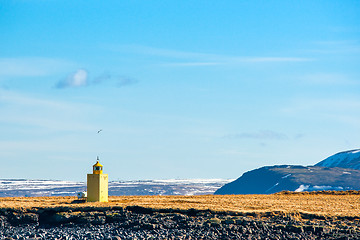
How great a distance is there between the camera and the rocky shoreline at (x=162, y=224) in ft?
157

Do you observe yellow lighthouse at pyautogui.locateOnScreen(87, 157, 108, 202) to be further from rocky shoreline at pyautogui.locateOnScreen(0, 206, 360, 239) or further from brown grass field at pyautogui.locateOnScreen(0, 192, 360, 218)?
rocky shoreline at pyautogui.locateOnScreen(0, 206, 360, 239)

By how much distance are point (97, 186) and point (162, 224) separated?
12236mm

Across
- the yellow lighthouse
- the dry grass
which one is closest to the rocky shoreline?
the dry grass

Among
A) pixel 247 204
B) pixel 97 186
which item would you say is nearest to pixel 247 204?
pixel 247 204

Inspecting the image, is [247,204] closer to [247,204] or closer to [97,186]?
[247,204]

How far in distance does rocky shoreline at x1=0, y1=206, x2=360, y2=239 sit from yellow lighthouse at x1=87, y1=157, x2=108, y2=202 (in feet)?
15.5

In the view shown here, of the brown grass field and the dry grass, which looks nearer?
the brown grass field

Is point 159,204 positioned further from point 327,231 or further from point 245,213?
point 327,231

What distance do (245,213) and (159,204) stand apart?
9129 mm

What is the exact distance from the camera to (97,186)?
60.0 meters

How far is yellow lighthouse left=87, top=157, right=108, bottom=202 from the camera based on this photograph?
5997 cm

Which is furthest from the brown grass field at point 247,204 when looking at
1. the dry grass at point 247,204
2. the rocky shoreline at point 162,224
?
the rocky shoreline at point 162,224

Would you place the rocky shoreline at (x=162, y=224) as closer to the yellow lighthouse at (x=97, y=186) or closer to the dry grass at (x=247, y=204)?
the dry grass at (x=247, y=204)

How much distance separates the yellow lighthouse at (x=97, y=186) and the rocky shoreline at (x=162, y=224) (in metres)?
4.74
